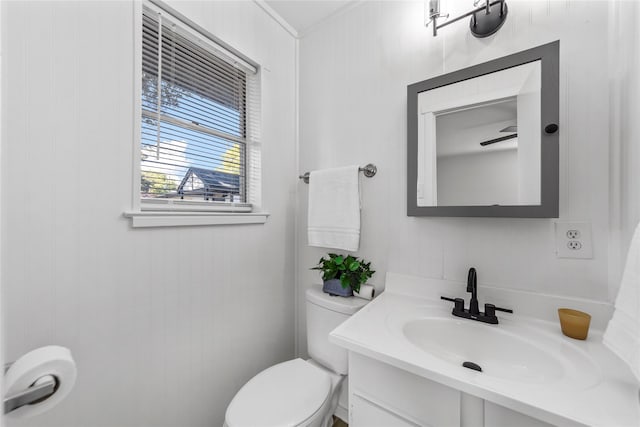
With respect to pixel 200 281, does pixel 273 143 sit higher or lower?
higher

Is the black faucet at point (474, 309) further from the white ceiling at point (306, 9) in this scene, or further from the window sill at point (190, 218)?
the white ceiling at point (306, 9)

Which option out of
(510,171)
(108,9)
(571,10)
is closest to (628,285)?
(510,171)

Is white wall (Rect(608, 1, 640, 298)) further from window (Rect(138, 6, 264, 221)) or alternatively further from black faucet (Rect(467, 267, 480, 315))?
window (Rect(138, 6, 264, 221))

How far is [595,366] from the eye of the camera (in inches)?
26.3

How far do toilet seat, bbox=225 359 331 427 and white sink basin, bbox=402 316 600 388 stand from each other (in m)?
0.47

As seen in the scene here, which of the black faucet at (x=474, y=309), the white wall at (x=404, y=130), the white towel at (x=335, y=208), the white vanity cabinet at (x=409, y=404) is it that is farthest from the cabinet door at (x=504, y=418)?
the white towel at (x=335, y=208)

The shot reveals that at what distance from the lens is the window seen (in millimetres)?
1048

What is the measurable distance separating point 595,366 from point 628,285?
281 millimetres

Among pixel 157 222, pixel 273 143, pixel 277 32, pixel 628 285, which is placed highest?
pixel 277 32

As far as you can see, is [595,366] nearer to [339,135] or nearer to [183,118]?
[339,135]

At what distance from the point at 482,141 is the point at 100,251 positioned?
4.72ft

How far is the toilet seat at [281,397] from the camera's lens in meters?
0.92

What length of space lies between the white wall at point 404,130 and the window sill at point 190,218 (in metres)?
0.38

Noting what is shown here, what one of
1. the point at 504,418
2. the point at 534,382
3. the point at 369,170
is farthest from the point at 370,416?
the point at 369,170
